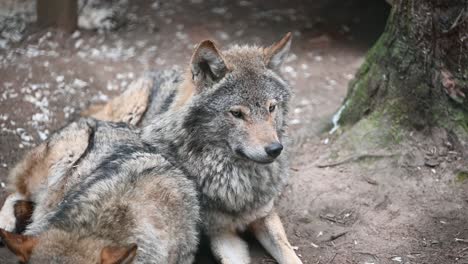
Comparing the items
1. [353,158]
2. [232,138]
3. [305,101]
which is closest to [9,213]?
[232,138]

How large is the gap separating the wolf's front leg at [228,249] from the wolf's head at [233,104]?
0.80 metres

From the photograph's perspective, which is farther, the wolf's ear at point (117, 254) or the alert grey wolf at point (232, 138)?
the alert grey wolf at point (232, 138)

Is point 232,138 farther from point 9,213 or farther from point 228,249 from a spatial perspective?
point 9,213

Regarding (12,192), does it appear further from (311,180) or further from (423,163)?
(423,163)

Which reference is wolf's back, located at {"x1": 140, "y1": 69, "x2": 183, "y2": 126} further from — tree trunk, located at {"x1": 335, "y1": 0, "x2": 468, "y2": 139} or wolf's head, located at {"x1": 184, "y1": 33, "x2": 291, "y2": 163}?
tree trunk, located at {"x1": 335, "y1": 0, "x2": 468, "y2": 139}

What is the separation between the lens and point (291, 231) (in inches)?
247

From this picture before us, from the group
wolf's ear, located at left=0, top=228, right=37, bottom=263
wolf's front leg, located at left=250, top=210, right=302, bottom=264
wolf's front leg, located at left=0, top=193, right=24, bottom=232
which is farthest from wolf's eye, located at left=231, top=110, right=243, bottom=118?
wolf's front leg, located at left=0, top=193, right=24, bottom=232

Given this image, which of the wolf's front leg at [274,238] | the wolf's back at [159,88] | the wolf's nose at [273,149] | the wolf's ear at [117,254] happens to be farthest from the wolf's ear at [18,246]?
the wolf's back at [159,88]

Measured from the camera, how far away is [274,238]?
5.86 metres

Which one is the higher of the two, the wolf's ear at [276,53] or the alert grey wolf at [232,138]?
the wolf's ear at [276,53]

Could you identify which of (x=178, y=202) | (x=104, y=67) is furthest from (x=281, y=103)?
(x=104, y=67)

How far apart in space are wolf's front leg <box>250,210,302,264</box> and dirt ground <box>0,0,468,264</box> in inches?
5.4

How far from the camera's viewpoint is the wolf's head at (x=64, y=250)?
389 cm

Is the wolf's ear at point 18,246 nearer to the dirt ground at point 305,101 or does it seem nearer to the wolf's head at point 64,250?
the wolf's head at point 64,250
